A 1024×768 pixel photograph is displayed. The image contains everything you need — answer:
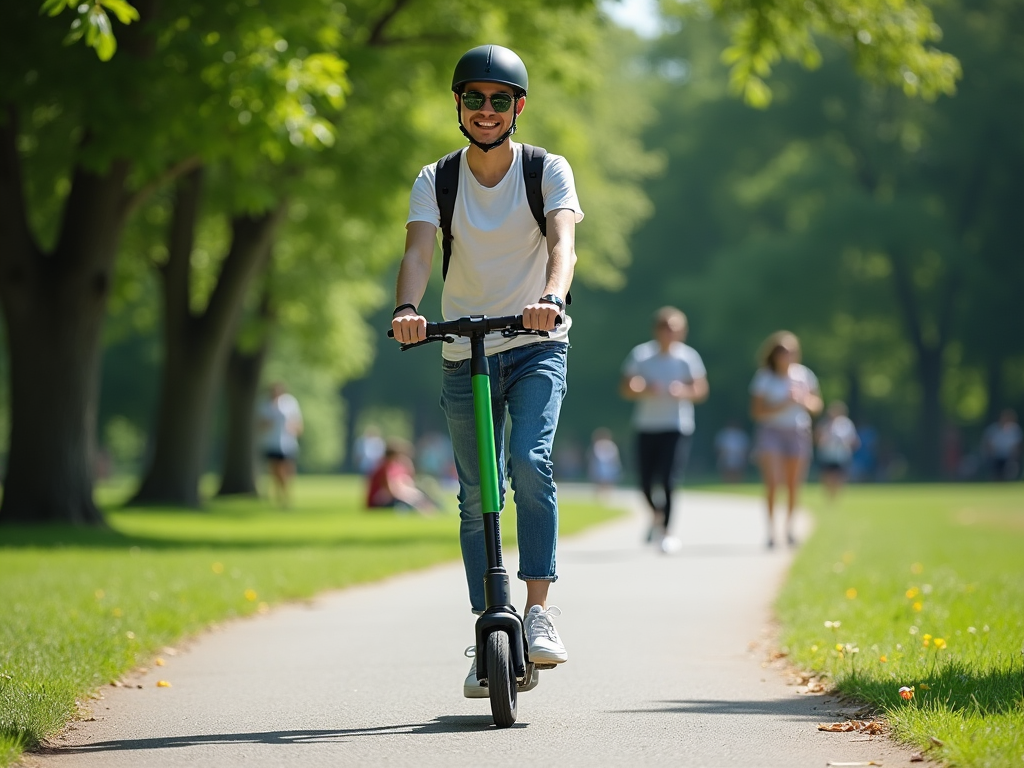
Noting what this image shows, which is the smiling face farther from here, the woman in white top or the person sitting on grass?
the person sitting on grass

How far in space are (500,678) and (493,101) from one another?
199 centimetres

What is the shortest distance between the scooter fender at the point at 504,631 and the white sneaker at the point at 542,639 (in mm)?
98

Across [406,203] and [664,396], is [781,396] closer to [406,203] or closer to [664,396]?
[664,396]

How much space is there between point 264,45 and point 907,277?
134 ft

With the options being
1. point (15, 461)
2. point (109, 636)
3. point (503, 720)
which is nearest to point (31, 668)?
point (109, 636)

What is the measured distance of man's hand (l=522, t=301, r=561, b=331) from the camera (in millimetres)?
5082

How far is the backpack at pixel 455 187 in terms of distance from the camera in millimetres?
5598

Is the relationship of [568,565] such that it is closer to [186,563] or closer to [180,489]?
[186,563]

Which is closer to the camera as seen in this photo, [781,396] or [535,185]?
[535,185]

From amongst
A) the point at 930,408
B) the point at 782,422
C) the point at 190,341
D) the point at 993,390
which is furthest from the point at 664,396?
the point at 993,390

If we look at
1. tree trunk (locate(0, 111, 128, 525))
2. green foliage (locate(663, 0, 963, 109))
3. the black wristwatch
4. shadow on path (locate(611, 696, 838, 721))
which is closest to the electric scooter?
the black wristwatch

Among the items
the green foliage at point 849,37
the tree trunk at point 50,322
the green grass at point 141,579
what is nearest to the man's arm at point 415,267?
the green grass at point 141,579

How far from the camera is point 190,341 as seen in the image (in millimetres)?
21297

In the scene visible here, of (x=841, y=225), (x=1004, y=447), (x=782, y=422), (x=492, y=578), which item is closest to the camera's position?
(x=492, y=578)
